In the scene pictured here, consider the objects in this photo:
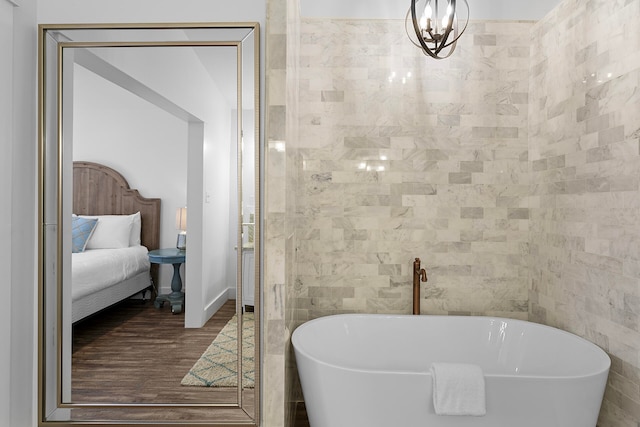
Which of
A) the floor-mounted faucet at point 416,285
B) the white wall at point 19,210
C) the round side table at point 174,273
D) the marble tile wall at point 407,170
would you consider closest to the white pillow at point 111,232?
the round side table at point 174,273

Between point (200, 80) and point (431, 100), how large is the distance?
1.37 m

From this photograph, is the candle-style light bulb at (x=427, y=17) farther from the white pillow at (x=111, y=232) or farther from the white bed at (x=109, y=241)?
the white pillow at (x=111, y=232)

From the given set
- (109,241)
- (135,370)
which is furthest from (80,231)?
(135,370)

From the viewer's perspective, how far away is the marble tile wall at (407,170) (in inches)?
101

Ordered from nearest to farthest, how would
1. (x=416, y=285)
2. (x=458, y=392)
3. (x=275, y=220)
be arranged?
(x=458, y=392)
(x=275, y=220)
(x=416, y=285)

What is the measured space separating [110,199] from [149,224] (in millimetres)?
226

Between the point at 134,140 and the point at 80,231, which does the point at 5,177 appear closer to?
the point at 80,231

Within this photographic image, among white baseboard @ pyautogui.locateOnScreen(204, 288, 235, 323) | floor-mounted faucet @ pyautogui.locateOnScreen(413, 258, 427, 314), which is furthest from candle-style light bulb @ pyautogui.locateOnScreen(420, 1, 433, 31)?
white baseboard @ pyautogui.locateOnScreen(204, 288, 235, 323)

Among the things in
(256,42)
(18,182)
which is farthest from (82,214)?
(256,42)

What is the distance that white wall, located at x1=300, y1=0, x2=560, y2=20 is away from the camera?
2.56m

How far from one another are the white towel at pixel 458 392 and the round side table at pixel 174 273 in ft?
4.31

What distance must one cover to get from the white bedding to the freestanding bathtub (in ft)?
2.97

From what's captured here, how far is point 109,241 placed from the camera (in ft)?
7.06

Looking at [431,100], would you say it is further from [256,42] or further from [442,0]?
[256,42]
